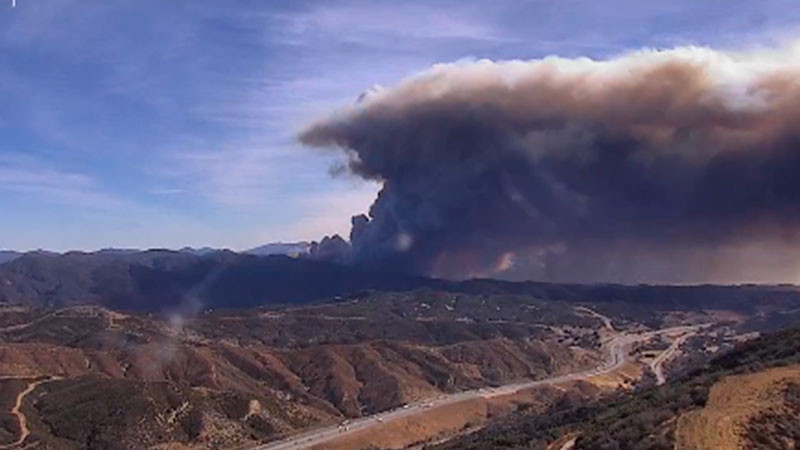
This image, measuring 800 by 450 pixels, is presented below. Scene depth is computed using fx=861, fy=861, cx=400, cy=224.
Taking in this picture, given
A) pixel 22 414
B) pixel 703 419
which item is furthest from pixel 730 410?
pixel 22 414

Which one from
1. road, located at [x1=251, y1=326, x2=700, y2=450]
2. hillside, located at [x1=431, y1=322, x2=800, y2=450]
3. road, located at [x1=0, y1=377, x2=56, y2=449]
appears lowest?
road, located at [x1=251, y1=326, x2=700, y2=450]

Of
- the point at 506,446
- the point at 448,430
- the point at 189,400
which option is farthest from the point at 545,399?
the point at 506,446

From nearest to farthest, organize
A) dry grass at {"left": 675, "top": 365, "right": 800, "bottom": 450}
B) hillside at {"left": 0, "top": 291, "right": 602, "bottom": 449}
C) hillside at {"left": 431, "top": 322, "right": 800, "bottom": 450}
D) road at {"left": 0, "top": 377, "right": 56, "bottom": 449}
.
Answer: dry grass at {"left": 675, "top": 365, "right": 800, "bottom": 450} → hillside at {"left": 431, "top": 322, "right": 800, "bottom": 450} → road at {"left": 0, "top": 377, "right": 56, "bottom": 449} → hillside at {"left": 0, "top": 291, "right": 602, "bottom": 449}

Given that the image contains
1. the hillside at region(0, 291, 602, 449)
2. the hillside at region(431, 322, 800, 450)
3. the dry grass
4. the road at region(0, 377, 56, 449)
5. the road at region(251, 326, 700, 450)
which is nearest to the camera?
the dry grass

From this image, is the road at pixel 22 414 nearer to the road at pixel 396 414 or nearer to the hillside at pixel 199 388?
the hillside at pixel 199 388

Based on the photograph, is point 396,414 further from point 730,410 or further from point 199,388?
point 730,410

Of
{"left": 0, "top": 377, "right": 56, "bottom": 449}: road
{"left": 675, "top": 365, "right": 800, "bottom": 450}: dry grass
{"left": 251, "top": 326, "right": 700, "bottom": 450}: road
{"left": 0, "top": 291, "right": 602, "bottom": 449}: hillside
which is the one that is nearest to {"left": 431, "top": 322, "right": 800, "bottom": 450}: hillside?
{"left": 675, "top": 365, "right": 800, "bottom": 450}: dry grass

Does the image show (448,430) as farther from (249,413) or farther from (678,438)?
(678,438)

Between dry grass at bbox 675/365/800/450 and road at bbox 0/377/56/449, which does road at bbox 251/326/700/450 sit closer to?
road at bbox 0/377/56/449

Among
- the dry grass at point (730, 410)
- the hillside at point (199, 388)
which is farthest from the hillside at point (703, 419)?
the hillside at point (199, 388)

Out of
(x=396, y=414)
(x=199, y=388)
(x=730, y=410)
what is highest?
(x=730, y=410)

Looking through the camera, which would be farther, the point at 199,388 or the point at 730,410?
the point at 199,388
